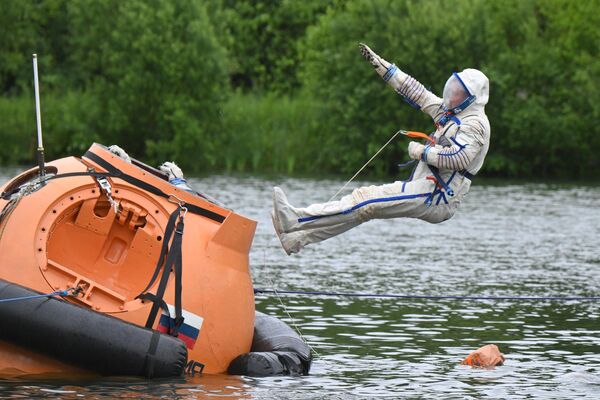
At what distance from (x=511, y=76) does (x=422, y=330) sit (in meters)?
42.9

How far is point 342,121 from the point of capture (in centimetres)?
5997

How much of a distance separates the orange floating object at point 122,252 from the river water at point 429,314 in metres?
0.45

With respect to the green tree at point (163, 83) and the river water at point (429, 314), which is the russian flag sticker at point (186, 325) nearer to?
the river water at point (429, 314)

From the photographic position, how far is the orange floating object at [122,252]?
44.4 ft

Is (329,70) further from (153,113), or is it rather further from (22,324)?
(22,324)

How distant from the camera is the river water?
1343 centimetres

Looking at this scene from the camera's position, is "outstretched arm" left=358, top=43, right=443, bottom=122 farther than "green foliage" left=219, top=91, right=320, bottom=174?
No

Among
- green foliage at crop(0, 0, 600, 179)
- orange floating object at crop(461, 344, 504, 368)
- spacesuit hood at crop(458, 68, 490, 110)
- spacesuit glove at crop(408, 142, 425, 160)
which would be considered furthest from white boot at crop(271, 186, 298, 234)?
green foliage at crop(0, 0, 600, 179)

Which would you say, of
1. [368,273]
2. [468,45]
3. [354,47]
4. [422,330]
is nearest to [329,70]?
[354,47]

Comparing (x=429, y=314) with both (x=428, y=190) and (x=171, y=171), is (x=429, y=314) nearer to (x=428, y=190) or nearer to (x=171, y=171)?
(x=428, y=190)

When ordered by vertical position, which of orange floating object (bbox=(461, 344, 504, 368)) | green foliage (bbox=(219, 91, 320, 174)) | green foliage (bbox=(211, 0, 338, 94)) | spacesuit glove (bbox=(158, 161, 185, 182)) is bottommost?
orange floating object (bbox=(461, 344, 504, 368))

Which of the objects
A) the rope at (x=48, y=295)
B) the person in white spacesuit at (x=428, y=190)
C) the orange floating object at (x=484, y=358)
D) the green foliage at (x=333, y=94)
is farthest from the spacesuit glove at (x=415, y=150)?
the green foliage at (x=333, y=94)

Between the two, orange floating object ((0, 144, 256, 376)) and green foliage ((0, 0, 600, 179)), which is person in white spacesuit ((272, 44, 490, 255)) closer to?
orange floating object ((0, 144, 256, 376))

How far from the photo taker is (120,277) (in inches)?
560
